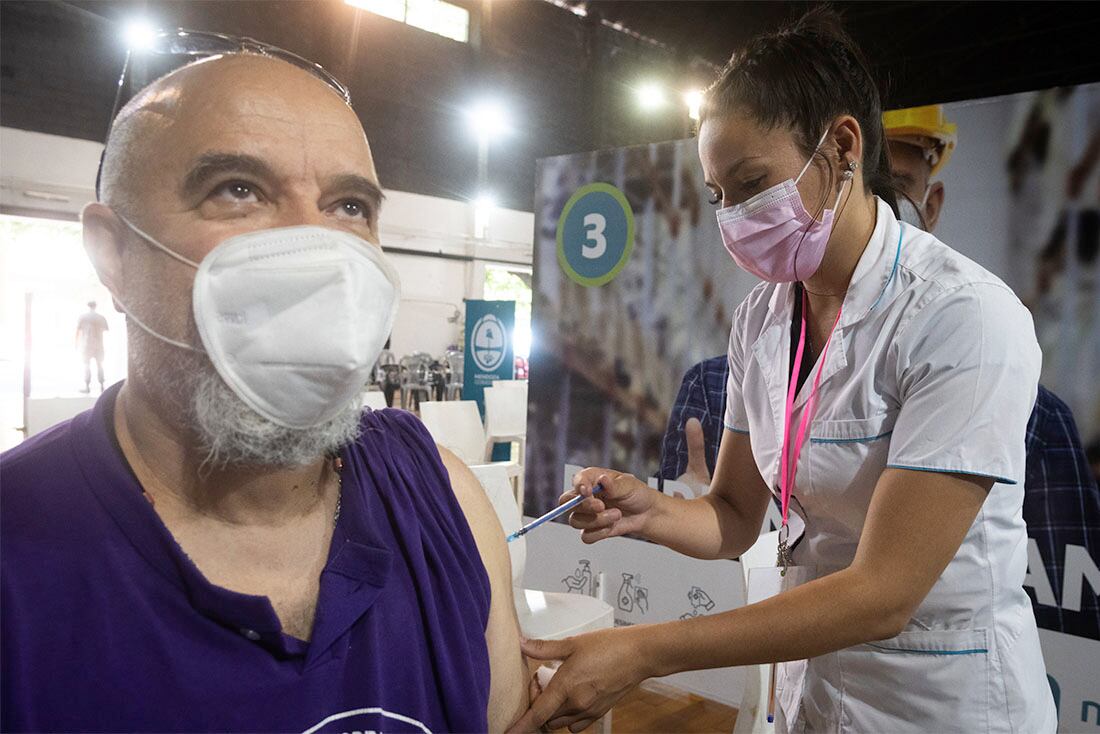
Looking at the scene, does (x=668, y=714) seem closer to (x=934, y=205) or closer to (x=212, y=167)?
(x=934, y=205)

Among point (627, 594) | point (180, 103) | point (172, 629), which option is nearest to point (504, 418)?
point (627, 594)

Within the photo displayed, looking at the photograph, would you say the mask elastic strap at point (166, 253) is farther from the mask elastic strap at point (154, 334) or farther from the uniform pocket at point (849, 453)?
the uniform pocket at point (849, 453)

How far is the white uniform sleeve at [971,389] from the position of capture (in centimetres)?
114

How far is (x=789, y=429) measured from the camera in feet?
4.75

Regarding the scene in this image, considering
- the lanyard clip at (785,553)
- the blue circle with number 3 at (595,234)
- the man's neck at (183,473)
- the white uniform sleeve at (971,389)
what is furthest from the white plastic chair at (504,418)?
the man's neck at (183,473)

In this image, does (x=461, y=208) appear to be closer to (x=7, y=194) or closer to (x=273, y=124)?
(x=7, y=194)

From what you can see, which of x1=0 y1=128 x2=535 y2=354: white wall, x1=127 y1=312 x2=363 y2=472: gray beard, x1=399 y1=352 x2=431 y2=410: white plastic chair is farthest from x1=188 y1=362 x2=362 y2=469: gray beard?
x1=0 y1=128 x2=535 y2=354: white wall

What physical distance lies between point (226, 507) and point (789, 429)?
0.97 meters

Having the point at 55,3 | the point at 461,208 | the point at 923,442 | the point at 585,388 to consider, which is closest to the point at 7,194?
the point at 55,3

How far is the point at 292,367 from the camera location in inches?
36.5

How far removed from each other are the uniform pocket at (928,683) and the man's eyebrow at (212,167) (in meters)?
1.22

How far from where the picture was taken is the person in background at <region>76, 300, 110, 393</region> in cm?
721

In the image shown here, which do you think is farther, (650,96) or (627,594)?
(650,96)

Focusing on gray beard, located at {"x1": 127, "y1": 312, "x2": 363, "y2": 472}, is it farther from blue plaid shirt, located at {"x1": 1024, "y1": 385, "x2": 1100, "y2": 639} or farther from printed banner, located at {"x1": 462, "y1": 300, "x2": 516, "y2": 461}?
printed banner, located at {"x1": 462, "y1": 300, "x2": 516, "y2": 461}
